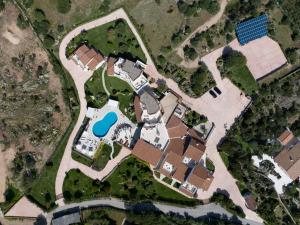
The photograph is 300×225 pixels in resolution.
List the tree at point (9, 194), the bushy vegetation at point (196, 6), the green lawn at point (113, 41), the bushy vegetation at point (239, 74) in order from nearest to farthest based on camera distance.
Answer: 1. the tree at point (9, 194)
2. the green lawn at point (113, 41)
3. the bushy vegetation at point (239, 74)
4. the bushy vegetation at point (196, 6)

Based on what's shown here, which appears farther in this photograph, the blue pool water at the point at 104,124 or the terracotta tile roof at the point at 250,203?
the blue pool water at the point at 104,124

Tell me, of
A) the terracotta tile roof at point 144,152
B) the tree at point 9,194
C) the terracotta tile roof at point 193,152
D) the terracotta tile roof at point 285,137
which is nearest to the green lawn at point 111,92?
the terracotta tile roof at point 144,152

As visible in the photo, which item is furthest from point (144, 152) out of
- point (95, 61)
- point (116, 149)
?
point (95, 61)

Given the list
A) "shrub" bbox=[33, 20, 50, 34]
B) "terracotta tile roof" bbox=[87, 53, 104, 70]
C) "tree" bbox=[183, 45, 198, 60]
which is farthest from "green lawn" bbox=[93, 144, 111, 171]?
"shrub" bbox=[33, 20, 50, 34]

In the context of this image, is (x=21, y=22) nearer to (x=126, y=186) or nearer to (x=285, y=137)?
(x=126, y=186)

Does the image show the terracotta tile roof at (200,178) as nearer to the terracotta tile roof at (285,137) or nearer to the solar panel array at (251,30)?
the terracotta tile roof at (285,137)

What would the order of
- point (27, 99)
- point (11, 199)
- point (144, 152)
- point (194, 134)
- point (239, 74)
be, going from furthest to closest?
point (239, 74), point (194, 134), point (27, 99), point (144, 152), point (11, 199)

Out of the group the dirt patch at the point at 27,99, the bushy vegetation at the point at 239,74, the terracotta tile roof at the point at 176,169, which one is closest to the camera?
the terracotta tile roof at the point at 176,169
